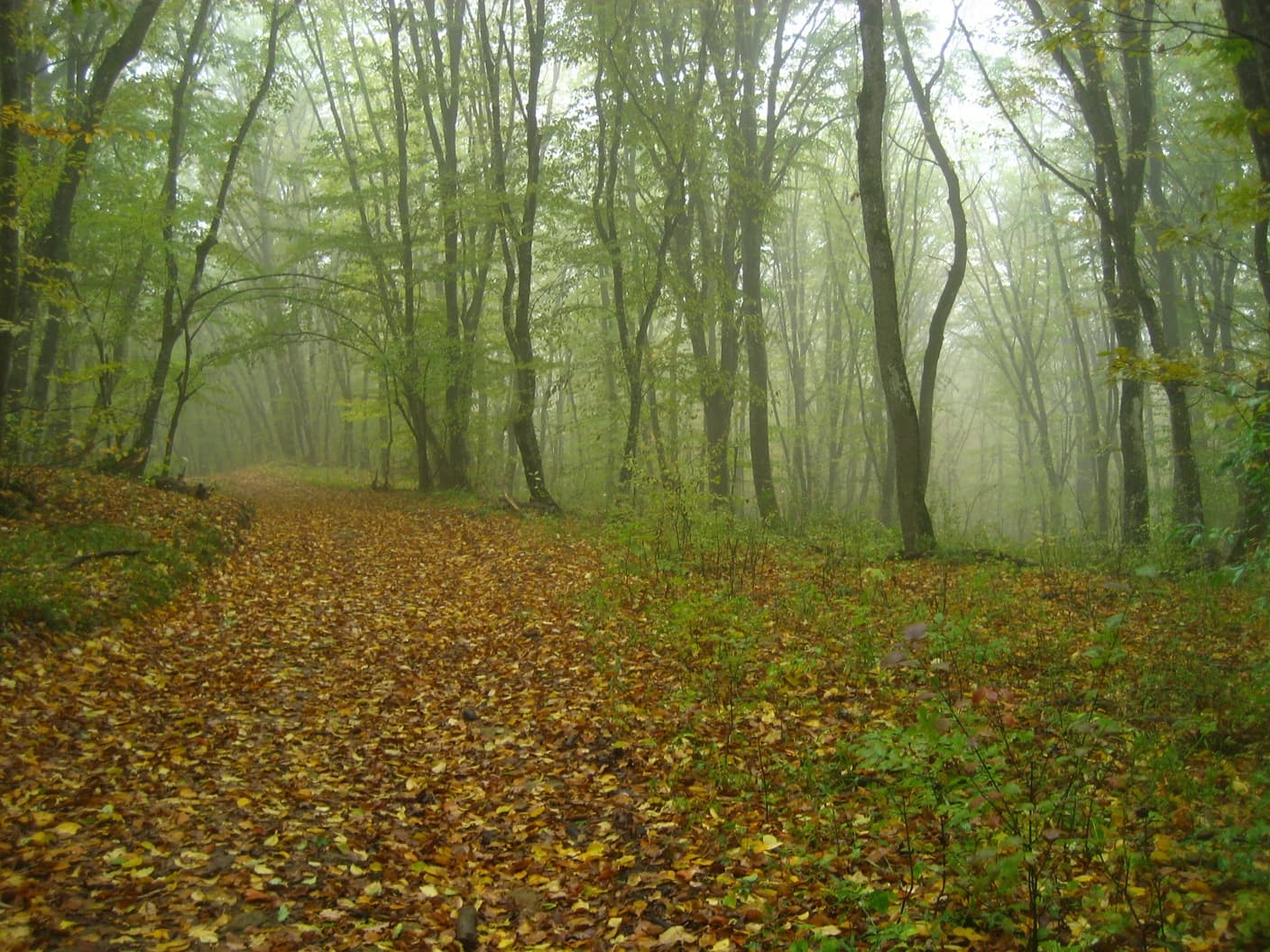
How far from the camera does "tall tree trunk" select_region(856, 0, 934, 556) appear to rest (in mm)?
9883

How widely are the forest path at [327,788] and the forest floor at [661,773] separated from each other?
2 centimetres

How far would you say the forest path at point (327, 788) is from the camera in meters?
3.79

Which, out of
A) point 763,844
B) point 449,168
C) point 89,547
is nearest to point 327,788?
point 763,844

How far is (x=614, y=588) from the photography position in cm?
908

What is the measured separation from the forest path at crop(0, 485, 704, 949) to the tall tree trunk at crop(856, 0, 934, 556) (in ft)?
14.9

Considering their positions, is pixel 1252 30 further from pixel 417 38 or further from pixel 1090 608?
pixel 417 38

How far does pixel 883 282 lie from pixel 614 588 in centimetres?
506

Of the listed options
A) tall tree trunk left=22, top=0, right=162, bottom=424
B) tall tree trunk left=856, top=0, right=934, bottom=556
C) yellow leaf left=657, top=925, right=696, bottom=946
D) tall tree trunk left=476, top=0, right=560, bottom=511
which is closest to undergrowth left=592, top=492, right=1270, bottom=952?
yellow leaf left=657, top=925, right=696, bottom=946

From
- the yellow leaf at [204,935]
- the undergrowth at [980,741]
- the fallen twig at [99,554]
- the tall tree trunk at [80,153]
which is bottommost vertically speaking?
the yellow leaf at [204,935]

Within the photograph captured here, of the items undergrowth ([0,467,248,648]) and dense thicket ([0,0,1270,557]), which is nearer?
undergrowth ([0,467,248,648])

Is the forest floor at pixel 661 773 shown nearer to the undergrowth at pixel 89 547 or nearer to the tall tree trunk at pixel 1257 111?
the undergrowth at pixel 89 547

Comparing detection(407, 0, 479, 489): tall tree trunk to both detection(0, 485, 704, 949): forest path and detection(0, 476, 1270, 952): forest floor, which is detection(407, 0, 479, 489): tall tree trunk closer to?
detection(0, 485, 704, 949): forest path

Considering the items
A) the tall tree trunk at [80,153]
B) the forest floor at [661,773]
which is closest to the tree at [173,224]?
the tall tree trunk at [80,153]

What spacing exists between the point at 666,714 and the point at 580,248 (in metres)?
10.8
